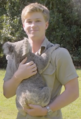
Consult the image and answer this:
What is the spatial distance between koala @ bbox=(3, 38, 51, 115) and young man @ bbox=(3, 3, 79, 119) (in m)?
0.04

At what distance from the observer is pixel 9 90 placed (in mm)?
2451

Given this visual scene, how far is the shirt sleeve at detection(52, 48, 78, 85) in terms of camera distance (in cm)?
225

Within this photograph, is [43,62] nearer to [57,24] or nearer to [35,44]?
[35,44]

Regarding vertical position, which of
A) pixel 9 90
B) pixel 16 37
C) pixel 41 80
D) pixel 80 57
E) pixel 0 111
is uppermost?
pixel 41 80

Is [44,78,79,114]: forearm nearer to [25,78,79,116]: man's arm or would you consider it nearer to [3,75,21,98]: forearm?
[25,78,79,116]: man's arm

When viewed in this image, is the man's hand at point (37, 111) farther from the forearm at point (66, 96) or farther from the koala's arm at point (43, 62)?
the koala's arm at point (43, 62)

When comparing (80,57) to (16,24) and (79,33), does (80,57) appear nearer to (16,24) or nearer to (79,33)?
(79,33)

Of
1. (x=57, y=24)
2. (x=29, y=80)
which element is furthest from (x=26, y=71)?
(x=57, y=24)

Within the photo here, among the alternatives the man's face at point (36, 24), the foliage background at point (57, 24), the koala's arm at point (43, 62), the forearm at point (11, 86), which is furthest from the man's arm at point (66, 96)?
the foliage background at point (57, 24)

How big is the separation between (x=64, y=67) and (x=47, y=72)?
16 centimetres

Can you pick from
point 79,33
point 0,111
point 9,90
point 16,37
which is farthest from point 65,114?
point 79,33

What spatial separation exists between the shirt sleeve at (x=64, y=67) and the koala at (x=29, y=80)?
113 millimetres

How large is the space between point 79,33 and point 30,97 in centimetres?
1504

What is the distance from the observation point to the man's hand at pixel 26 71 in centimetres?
230
